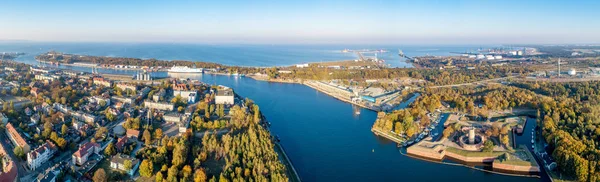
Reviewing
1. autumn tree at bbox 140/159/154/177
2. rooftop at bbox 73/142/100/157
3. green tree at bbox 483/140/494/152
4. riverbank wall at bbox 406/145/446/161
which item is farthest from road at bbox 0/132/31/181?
green tree at bbox 483/140/494/152

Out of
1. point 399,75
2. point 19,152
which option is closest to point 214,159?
point 19,152

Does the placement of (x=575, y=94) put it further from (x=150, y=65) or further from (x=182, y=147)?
(x=150, y=65)

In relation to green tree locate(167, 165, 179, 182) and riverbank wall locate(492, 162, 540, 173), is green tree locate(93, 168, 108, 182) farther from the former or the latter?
riverbank wall locate(492, 162, 540, 173)

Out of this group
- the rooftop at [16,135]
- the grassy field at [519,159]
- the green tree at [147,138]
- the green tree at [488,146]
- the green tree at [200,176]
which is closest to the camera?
the green tree at [200,176]

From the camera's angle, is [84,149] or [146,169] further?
[84,149]

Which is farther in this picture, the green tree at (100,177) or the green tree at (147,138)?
the green tree at (147,138)

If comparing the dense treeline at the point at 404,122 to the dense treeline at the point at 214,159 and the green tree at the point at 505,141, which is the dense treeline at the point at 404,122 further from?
the dense treeline at the point at 214,159

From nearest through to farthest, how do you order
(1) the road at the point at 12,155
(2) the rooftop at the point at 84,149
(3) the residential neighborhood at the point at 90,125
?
(1) the road at the point at 12,155 < (3) the residential neighborhood at the point at 90,125 < (2) the rooftop at the point at 84,149

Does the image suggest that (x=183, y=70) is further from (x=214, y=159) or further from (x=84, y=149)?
(x=214, y=159)

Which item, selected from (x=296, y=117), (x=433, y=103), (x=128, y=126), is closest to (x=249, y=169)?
(x=128, y=126)

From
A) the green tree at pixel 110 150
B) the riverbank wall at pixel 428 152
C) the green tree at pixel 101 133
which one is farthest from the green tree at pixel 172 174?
the riverbank wall at pixel 428 152

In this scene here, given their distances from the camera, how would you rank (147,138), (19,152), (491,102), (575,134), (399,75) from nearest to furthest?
(19,152) < (147,138) < (575,134) < (491,102) < (399,75)
